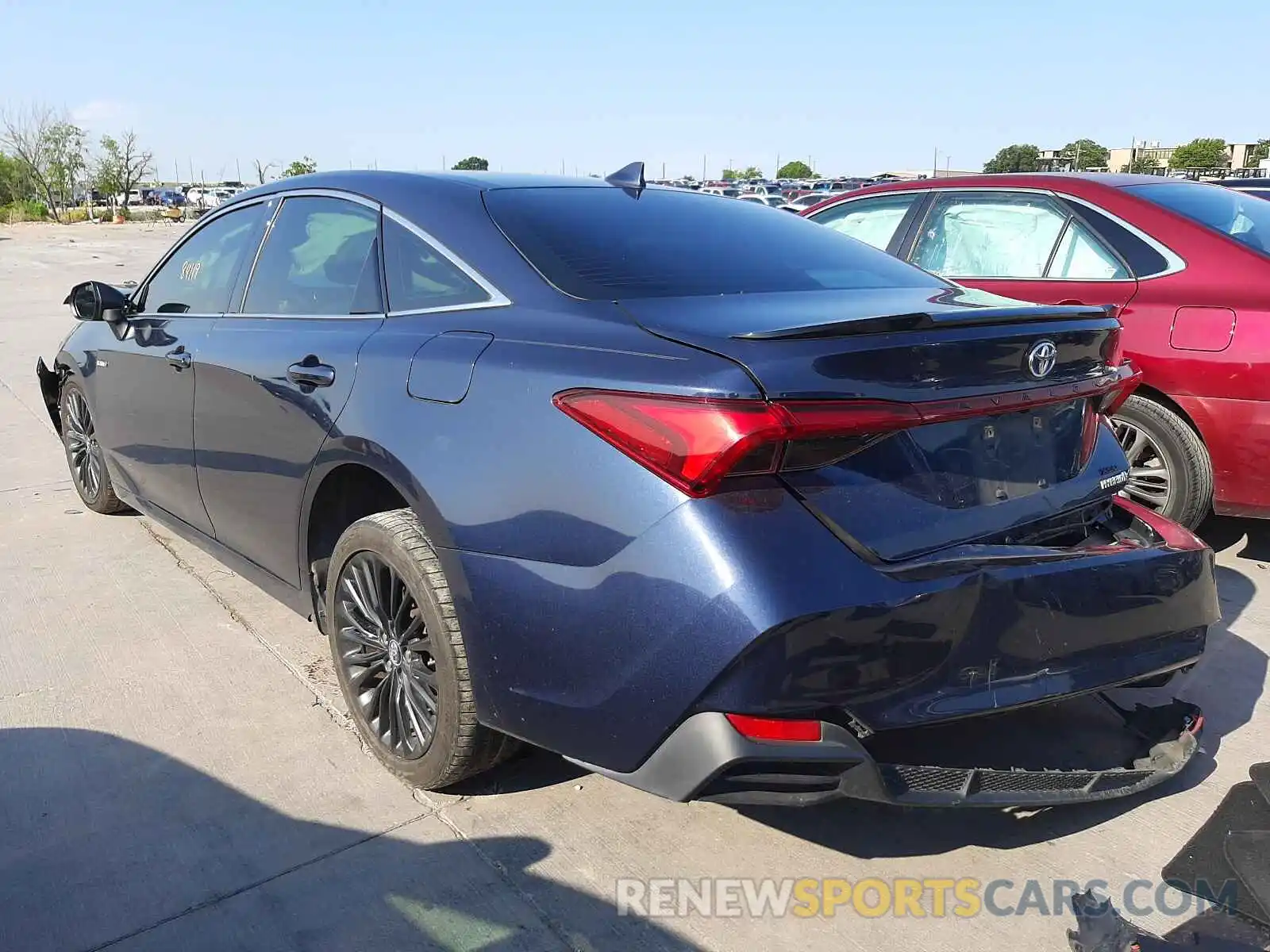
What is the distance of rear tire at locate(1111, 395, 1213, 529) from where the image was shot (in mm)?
4219

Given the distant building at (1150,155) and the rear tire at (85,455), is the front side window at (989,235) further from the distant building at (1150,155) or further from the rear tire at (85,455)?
the distant building at (1150,155)

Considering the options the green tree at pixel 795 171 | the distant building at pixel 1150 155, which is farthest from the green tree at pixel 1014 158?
the green tree at pixel 795 171

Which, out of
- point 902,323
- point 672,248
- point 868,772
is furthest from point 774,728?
point 672,248

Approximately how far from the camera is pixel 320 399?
9.50 feet

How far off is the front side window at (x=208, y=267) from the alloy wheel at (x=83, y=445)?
97cm

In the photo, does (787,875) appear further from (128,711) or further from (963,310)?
(128,711)

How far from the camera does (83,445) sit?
206 inches

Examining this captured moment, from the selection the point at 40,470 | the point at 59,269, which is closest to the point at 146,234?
the point at 59,269

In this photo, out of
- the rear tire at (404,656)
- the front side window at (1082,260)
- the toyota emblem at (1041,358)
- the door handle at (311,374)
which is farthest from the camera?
the front side window at (1082,260)

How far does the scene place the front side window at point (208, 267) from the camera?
371 cm

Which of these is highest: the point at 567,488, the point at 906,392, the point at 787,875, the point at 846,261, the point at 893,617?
the point at 846,261

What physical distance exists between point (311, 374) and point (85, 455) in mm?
2902

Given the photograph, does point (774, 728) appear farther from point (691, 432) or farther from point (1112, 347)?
point (1112, 347)

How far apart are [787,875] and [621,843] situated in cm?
41
